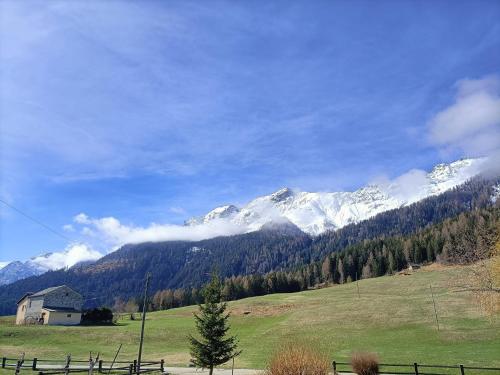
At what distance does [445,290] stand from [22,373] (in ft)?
254

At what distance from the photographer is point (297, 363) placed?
15.6 meters

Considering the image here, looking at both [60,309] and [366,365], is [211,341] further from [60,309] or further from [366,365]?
[60,309]

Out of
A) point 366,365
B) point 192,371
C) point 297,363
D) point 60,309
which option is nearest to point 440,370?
point 366,365

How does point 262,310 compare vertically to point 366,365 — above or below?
above

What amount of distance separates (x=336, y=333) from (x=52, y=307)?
225 feet

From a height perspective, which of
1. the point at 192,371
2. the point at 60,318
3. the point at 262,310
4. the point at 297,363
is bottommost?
the point at 192,371

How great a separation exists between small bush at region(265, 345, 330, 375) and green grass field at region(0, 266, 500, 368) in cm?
2876

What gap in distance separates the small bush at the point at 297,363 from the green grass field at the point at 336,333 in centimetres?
2876

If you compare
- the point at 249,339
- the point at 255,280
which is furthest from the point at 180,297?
the point at 249,339

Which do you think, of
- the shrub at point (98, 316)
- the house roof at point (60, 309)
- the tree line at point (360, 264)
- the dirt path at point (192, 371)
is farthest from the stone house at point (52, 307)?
the dirt path at point (192, 371)

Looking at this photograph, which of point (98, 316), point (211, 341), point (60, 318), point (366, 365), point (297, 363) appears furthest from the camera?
point (98, 316)

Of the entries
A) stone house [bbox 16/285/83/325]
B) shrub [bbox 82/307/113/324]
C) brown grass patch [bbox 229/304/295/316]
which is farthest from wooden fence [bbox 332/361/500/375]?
stone house [bbox 16/285/83/325]

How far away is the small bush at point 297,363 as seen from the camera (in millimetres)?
15531

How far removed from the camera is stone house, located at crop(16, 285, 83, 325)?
94.2 m
